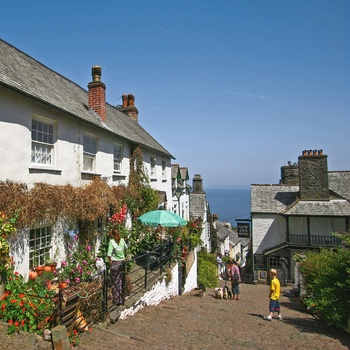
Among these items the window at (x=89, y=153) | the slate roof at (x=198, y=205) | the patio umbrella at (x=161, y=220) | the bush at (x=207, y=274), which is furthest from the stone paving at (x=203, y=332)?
the slate roof at (x=198, y=205)

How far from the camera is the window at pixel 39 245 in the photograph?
820 centimetres

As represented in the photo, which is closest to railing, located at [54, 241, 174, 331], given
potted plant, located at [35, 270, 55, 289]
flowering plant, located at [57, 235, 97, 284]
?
potted plant, located at [35, 270, 55, 289]

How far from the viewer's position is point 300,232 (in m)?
23.5

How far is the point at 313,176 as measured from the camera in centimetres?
2373

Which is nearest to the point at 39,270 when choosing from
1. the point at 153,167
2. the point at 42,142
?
the point at 42,142

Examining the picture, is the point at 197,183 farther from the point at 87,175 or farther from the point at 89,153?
the point at 87,175

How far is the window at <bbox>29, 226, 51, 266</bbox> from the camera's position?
8.20 m

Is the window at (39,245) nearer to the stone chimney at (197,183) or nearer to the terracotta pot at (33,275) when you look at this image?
the terracotta pot at (33,275)

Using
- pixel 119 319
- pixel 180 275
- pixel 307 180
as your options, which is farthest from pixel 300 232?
pixel 119 319

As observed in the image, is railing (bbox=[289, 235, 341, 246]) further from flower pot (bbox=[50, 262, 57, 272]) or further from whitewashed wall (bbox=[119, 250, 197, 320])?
flower pot (bbox=[50, 262, 57, 272])

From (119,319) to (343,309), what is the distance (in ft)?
20.2

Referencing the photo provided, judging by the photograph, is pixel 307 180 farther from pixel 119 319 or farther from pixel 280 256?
pixel 119 319

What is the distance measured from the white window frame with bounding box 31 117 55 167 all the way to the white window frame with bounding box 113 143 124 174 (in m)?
5.06

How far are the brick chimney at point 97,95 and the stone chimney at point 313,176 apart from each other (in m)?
17.6
